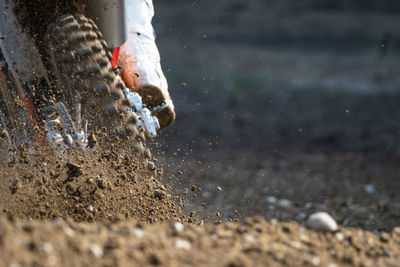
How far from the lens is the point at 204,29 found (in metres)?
5.94

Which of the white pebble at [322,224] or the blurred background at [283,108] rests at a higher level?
the white pebble at [322,224]

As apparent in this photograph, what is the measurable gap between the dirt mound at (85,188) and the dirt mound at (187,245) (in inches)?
23.1

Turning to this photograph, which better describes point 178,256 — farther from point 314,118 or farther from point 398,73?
point 398,73

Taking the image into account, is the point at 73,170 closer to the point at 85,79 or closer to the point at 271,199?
the point at 85,79

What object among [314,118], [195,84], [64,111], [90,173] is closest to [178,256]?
[90,173]

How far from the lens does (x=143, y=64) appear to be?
2219 mm

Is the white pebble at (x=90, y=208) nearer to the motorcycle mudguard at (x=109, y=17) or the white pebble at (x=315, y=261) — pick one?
the motorcycle mudguard at (x=109, y=17)

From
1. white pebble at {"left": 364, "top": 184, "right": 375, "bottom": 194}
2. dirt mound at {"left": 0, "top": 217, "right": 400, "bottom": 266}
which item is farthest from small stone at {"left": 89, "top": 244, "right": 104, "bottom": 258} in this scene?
white pebble at {"left": 364, "top": 184, "right": 375, "bottom": 194}

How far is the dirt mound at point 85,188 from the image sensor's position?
179cm

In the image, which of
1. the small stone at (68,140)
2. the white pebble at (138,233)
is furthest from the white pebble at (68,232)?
the small stone at (68,140)

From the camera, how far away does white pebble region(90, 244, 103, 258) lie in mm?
1039

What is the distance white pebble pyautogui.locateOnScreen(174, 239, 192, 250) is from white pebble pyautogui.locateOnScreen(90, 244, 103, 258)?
16 cm

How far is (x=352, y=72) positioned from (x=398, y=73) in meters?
0.39

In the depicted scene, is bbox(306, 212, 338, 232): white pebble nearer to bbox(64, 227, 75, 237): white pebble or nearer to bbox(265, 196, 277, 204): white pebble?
bbox(64, 227, 75, 237): white pebble
